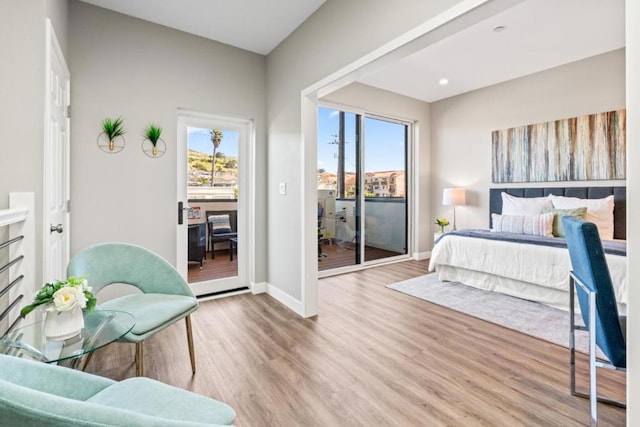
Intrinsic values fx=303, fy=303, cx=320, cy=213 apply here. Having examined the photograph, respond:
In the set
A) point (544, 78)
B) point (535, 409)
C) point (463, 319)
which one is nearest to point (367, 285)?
point (463, 319)

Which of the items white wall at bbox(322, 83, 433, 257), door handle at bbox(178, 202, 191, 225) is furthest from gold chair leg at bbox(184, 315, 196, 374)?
white wall at bbox(322, 83, 433, 257)

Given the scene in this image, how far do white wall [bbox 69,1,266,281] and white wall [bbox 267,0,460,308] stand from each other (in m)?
0.58

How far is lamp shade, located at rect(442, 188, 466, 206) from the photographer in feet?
16.3

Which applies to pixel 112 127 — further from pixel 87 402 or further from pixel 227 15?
pixel 87 402

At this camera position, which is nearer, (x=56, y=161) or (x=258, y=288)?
(x=56, y=161)

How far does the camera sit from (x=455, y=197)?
4.97 meters

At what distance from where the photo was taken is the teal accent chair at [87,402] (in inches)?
21.0

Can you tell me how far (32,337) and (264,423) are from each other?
112cm

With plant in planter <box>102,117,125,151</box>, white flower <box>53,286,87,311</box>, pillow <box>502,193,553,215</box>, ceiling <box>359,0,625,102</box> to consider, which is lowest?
white flower <box>53,286,87,311</box>

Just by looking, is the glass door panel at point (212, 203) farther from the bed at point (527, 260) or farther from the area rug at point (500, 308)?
the bed at point (527, 260)

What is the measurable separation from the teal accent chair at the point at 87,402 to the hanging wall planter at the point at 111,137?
2409 mm

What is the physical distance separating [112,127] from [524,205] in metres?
4.95

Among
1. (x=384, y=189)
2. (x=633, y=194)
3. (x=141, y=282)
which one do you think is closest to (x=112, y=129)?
(x=141, y=282)

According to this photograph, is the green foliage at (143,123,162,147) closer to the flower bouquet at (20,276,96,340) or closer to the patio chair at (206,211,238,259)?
the patio chair at (206,211,238,259)
